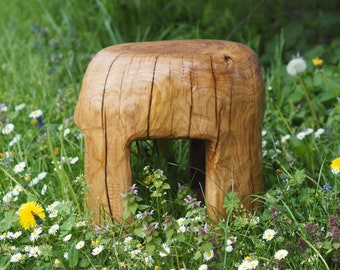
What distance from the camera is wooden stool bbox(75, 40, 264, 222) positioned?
3131 mm

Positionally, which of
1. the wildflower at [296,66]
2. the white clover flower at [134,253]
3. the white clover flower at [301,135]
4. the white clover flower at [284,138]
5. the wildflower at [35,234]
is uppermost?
the wildflower at [296,66]

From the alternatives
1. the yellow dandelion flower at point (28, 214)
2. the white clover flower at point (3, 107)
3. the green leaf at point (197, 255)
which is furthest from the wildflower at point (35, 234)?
the white clover flower at point (3, 107)

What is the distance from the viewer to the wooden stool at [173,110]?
313cm

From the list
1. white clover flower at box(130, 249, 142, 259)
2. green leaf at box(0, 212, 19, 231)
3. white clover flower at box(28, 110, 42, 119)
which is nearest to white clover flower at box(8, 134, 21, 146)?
white clover flower at box(28, 110, 42, 119)

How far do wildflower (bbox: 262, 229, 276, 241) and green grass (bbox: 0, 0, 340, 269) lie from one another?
23 millimetres

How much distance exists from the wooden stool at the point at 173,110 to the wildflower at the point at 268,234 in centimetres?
27

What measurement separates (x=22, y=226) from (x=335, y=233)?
1.29 meters

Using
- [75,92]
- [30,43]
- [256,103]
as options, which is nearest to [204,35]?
[30,43]

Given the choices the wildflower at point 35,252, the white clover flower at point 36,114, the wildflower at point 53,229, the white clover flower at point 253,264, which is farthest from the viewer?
the white clover flower at point 36,114

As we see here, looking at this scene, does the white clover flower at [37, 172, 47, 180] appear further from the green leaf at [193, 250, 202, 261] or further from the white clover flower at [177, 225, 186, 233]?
the green leaf at [193, 250, 202, 261]

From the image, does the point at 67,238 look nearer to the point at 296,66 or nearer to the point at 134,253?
the point at 134,253

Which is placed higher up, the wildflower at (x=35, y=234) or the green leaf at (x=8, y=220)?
the green leaf at (x=8, y=220)

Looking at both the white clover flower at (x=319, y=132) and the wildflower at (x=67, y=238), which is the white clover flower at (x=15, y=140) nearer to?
the wildflower at (x=67, y=238)

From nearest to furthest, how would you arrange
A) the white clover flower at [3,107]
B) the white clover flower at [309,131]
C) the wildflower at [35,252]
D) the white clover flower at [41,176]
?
1. the wildflower at [35,252]
2. the white clover flower at [41,176]
3. the white clover flower at [309,131]
4. the white clover flower at [3,107]
